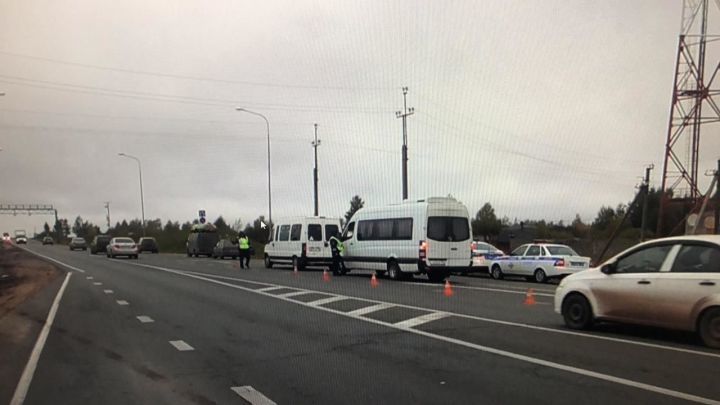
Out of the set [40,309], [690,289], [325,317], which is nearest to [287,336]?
[325,317]

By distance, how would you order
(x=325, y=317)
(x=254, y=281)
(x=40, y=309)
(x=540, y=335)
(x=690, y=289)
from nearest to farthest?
1. (x=690, y=289)
2. (x=540, y=335)
3. (x=325, y=317)
4. (x=40, y=309)
5. (x=254, y=281)

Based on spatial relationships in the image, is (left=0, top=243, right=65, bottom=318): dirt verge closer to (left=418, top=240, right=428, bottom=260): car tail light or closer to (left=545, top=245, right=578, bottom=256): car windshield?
(left=418, top=240, right=428, bottom=260): car tail light

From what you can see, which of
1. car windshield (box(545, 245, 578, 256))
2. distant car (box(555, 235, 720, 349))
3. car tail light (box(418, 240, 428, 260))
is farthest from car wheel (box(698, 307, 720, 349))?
car windshield (box(545, 245, 578, 256))

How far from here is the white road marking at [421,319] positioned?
11.8m

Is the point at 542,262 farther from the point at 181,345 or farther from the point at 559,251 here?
the point at 181,345

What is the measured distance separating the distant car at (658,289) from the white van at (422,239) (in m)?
10.8

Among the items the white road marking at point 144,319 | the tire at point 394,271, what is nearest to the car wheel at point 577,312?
the white road marking at point 144,319

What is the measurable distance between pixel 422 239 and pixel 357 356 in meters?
13.3

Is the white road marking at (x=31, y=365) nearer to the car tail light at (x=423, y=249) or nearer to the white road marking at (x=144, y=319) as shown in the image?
the white road marking at (x=144, y=319)

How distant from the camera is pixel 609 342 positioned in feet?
32.3

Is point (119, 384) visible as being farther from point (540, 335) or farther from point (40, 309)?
point (40, 309)

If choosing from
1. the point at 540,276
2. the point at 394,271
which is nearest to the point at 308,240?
the point at 394,271

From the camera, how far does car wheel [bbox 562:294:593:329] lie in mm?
10953

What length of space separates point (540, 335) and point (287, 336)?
4028 millimetres
